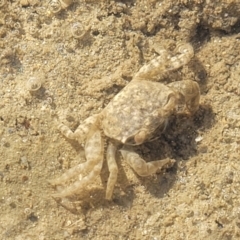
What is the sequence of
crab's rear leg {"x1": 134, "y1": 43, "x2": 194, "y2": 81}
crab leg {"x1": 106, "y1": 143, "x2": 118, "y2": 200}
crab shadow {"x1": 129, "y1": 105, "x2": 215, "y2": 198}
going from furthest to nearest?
crab's rear leg {"x1": 134, "y1": 43, "x2": 194, "y2": 81}
crab shadow {"x1": 129, "y1": 105, "x2": 215, "y2": 198}
crab leg {"x1": 106, "y1": 143, "x2": 118, "y2": 200}

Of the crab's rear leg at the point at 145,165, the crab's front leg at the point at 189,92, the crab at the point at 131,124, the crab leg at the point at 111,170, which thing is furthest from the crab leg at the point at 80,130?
the crab's front leg at the point at 189,92

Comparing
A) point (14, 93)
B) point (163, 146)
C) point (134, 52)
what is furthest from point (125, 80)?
point (14, 93)

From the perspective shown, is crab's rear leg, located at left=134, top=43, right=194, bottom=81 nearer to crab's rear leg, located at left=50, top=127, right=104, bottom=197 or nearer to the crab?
the crab

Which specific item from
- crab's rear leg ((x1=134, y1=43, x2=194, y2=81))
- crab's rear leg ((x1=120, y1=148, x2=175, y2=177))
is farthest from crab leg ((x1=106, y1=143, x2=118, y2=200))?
crab's rear leg ((x1=134, y1=43, x2=194, y2=81))

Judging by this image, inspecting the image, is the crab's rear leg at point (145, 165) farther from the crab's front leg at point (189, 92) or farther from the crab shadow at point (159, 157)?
the crab's front leg at point (189, 92)

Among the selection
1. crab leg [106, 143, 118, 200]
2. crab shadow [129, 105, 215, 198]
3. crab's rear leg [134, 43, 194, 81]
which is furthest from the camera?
crab's rear leg [134, 43, 194, 81]

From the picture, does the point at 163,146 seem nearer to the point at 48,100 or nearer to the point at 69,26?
the point at 48,100

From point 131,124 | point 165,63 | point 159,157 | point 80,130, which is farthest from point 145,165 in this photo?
point 165,63
